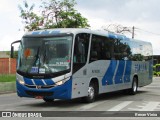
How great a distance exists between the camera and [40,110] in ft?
47.1

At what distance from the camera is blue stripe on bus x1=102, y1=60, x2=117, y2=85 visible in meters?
18.3

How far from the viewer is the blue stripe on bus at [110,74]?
1831 centimetres

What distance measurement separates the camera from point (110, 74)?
18.9 metres

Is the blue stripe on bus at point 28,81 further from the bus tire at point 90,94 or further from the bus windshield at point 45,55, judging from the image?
the bus tire at point 90,94

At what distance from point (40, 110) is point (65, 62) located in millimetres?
2011

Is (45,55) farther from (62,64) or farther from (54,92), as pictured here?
(54,92)

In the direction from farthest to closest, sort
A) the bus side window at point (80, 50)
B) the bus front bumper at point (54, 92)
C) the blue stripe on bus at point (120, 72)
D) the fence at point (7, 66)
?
the fence at point (7, 66) → the blue stripe on bus at point (120, 72) → the bus side window at point (80, 50) → the bus front bumper at point (54, 92)

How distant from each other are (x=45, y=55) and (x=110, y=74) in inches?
179

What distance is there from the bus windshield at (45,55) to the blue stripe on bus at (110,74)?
11.4 ft

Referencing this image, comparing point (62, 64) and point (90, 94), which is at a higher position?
point (62, 64)

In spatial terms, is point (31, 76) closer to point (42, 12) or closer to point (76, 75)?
point (76, 75)

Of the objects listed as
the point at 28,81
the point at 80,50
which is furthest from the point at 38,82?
the point at 80,50

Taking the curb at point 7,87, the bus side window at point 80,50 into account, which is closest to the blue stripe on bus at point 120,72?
the bus side window at point 80,50

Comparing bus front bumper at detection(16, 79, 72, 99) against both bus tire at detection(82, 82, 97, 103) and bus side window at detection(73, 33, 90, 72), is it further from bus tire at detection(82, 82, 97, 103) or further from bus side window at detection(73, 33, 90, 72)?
bus tire at detection(82, 82, 97, 103)
